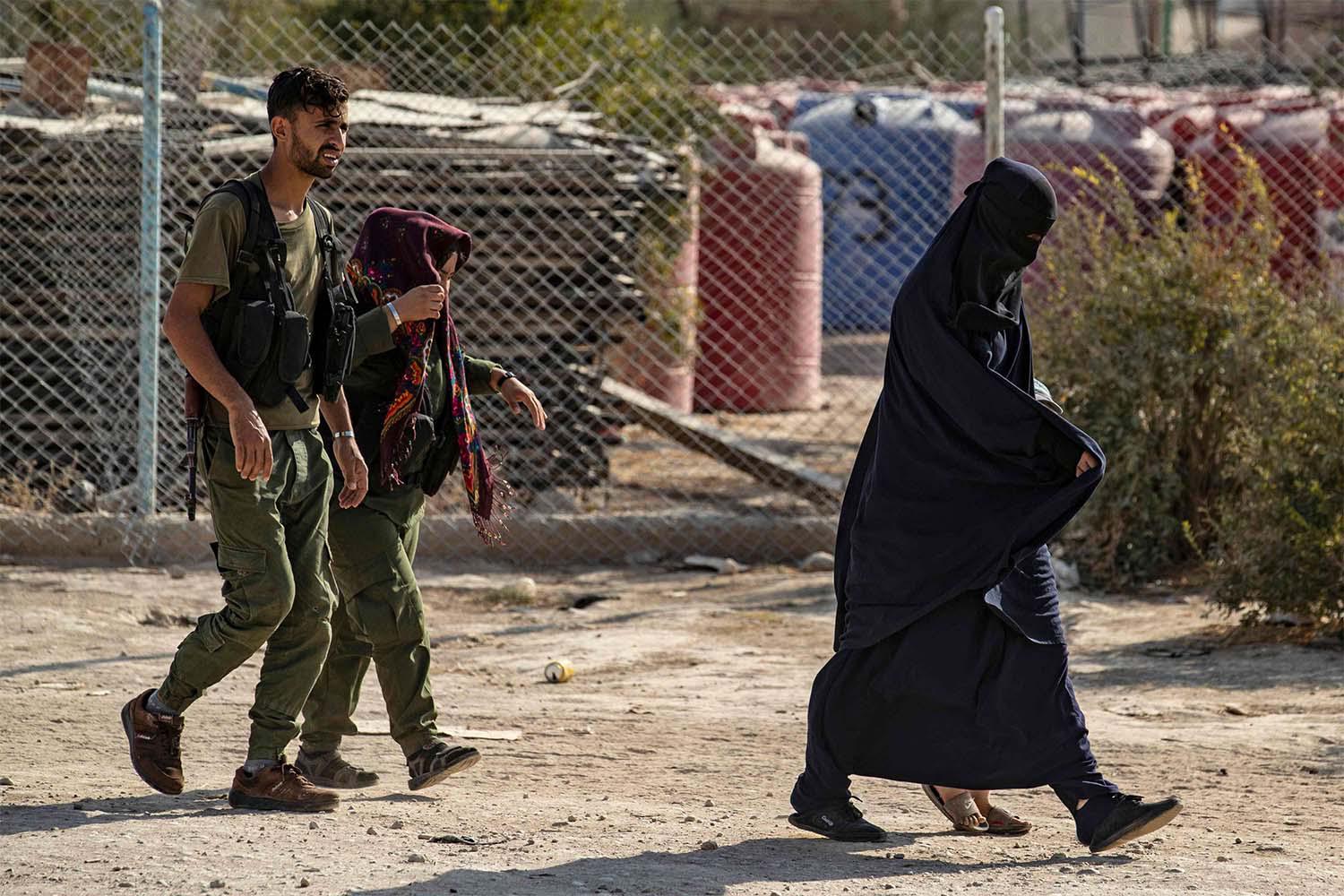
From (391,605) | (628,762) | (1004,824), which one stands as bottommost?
(628,762)

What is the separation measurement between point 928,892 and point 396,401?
69.0 inches

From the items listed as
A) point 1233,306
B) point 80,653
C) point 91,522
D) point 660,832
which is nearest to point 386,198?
point 91,522

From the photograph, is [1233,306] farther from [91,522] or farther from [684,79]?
[91,522]

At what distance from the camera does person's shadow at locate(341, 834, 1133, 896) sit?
354cm

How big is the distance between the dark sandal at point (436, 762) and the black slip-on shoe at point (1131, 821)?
1532 mm

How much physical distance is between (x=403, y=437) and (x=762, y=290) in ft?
26.6

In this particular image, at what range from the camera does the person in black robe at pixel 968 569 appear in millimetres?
3816

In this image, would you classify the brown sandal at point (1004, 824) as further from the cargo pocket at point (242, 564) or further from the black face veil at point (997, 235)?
the cargo pocket at point (242, 564)

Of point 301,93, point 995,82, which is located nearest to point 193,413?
point 301,93

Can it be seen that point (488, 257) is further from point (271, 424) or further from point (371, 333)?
point (271, 424)

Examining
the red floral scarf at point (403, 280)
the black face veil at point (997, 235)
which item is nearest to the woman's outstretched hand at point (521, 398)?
the red floral scarf at point (403, 280)

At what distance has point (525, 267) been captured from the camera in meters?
8.77

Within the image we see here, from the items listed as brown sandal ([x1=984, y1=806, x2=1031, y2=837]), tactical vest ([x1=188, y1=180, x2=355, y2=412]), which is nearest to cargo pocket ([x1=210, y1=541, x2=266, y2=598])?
tactical vest ([x1=188, y1=180, x2=355, y2=412])

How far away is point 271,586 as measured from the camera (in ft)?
12.8
